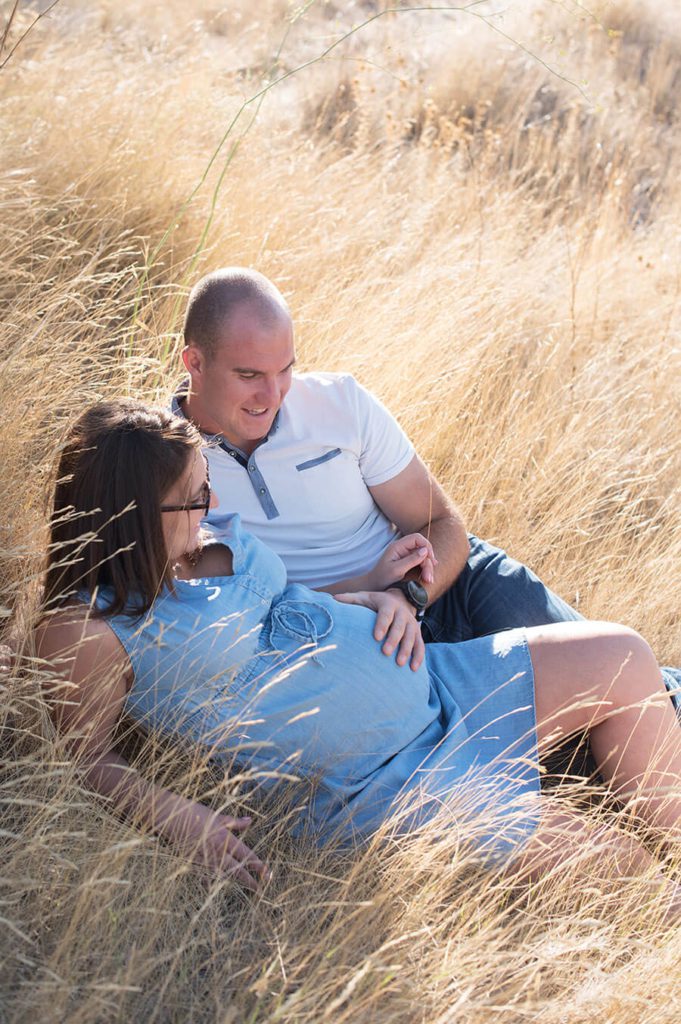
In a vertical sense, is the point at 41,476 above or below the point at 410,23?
below

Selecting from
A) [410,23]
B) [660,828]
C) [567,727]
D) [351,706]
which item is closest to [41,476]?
[351,706]

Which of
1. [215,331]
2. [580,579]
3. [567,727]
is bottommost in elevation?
[580,579]

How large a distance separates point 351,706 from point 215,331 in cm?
111

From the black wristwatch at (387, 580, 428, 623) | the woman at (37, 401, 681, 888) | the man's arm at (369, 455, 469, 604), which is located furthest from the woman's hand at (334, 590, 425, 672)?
the man's arm at (369, 455, 469, 604)

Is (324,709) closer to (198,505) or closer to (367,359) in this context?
(198,505)

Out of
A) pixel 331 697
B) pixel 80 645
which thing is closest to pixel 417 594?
pixel 331 697

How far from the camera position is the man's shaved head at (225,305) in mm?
2830

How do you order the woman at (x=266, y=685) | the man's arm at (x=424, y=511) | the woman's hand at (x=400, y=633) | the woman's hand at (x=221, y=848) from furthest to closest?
the man's arm at (x=424, y=511), the woman's hand at (x=400, y=633), the woman at (x=266, y=685), the woman's hand at (x=221, y=848)

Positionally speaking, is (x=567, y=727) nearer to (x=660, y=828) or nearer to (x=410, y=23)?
(x=660, y=828)

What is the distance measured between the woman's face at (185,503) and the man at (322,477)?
1.85 feet

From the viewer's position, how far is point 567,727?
2.55 meters

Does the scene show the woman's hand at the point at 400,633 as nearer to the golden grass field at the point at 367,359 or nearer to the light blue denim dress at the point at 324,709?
the light blue denim dress at the point at 324,709

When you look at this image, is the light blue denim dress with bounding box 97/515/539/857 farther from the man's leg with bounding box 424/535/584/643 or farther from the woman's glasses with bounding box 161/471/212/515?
the man's leg with bounding box 424/535/584/643

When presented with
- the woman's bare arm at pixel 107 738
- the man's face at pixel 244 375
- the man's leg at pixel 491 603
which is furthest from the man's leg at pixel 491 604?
the woman's bare arm at pixel 107 738
